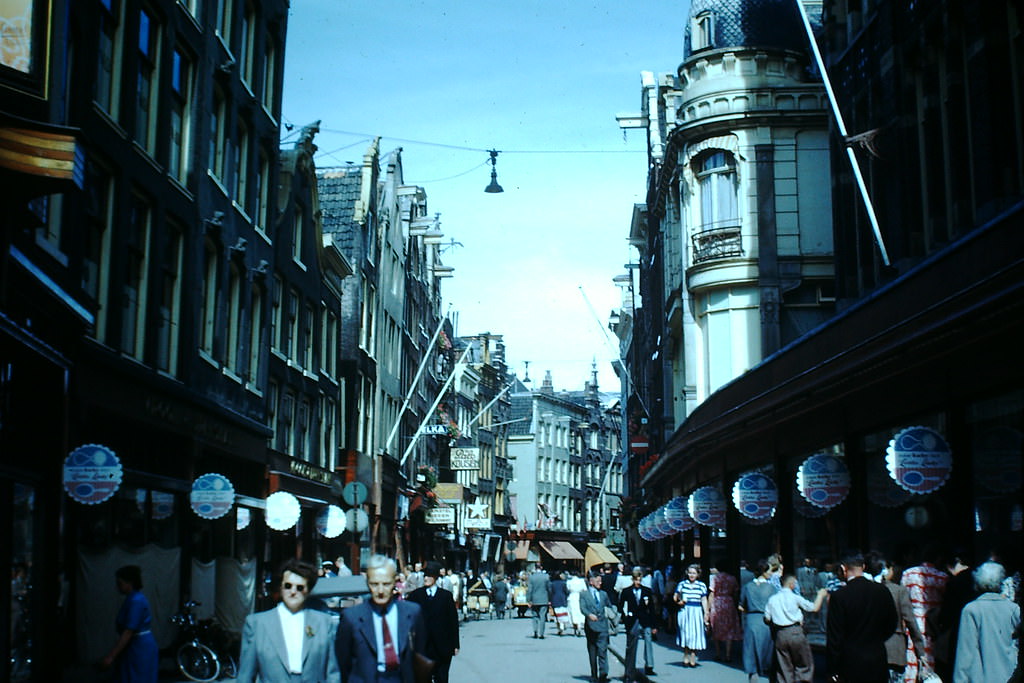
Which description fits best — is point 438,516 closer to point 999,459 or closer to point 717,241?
point 717,241

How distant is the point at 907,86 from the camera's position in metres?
19.1

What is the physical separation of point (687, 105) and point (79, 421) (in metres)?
19.1

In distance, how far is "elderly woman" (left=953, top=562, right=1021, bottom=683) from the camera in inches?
406

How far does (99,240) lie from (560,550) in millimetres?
76174

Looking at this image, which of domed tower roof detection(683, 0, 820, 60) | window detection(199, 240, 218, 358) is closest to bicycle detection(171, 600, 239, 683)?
window detection(199, 240, 218, 358)

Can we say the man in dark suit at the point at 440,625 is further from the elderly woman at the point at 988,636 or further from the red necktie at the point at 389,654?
the elderly woman at the point at 988,636

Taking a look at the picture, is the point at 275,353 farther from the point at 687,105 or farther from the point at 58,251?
the point at 58,251

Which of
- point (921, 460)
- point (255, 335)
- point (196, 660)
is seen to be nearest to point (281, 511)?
point (255, 335)

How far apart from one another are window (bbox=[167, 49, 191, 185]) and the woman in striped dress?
1153cm

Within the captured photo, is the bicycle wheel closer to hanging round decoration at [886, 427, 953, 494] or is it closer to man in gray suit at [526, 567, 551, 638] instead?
hanging round decoration at [886, 427, 953, 494]

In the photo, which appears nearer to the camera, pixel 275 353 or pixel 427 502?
pixel 275 353

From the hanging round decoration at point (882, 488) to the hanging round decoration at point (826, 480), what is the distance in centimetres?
39

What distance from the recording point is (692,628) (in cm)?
2220

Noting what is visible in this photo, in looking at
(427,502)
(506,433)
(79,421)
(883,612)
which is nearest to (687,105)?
(79,421)
